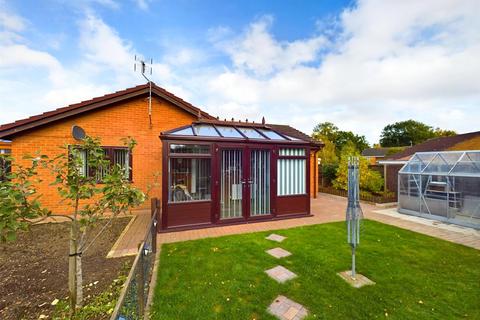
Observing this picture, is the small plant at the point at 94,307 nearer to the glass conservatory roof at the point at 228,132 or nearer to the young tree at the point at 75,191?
the young tree at the point at 75,191

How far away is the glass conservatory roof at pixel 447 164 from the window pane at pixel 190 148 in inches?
332

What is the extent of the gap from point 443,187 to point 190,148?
908 cm

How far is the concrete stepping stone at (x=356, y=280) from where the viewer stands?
3453mm

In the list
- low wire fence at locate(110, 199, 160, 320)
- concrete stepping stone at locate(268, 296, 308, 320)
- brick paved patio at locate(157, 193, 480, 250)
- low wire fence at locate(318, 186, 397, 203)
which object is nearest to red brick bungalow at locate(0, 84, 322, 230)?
brick paved patio at locate(157, 193, 480, 250)

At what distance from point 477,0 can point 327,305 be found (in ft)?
33.5

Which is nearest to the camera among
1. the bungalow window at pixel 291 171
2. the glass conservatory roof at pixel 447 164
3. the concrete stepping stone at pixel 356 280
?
the concrete stepping stone at pixel 356 280

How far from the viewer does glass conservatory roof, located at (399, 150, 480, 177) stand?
6.81 m

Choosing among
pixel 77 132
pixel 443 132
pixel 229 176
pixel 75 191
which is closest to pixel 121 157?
→ pixel 77 132

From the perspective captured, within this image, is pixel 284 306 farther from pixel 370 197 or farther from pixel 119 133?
pixel 370 197

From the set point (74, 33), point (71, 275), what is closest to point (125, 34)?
point (74, 33)

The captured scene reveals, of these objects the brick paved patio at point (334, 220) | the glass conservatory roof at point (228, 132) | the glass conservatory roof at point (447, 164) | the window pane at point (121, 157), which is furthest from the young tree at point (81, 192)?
the glass conservatory roof at point (447, 164)

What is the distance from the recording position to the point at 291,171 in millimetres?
7516

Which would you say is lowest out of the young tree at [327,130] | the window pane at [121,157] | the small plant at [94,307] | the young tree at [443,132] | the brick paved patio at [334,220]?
the brick paved patio at [334,220]

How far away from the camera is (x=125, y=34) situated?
8773 mm
